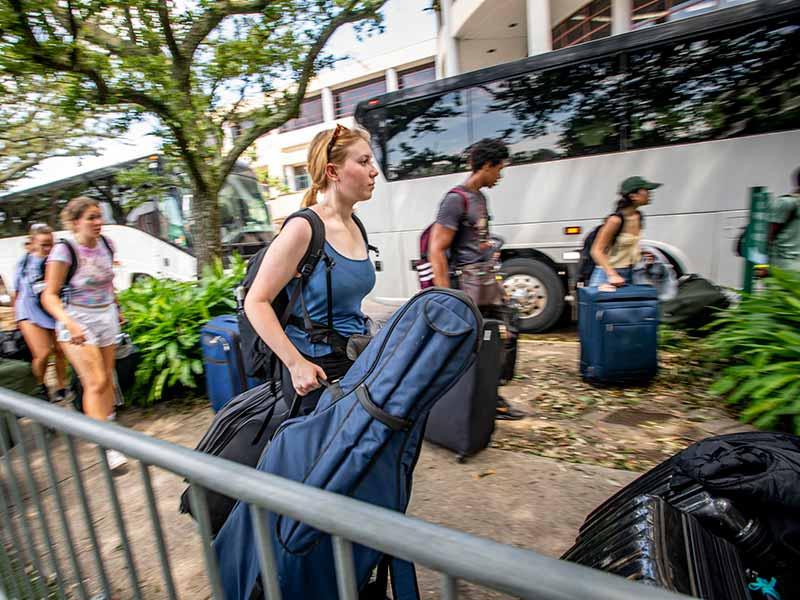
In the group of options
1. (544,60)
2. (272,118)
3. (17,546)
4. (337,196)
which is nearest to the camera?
(17,546)

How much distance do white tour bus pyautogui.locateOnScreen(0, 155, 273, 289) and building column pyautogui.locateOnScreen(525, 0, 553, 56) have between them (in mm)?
6874

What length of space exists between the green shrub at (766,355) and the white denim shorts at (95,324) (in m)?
4.30

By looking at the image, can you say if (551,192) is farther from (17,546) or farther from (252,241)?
(252,241)

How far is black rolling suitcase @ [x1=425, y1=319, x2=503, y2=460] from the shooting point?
295 cm

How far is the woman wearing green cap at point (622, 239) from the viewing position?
13.7 feet

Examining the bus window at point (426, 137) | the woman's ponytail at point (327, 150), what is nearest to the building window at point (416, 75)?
the bus window at point (426, 137)

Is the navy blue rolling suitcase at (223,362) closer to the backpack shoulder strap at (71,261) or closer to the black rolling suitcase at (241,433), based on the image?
the backpack shoulder strap at (71,261)

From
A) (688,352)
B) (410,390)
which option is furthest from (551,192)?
Result: (410,390)

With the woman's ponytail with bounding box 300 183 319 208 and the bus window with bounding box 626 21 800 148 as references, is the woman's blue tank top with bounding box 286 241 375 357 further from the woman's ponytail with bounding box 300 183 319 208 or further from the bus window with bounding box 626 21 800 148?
the bus window with bounding box 626 21 800 148

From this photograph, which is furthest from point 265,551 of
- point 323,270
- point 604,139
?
point 604,139

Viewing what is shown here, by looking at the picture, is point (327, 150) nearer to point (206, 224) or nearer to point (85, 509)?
point (85, 509)

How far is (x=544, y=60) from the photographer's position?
5.86 metres

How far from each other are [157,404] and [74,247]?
1.84m

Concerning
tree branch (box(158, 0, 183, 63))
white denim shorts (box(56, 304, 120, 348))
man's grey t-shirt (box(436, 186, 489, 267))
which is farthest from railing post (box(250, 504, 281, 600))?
tree branch (box(158, 0, 183, 63))
